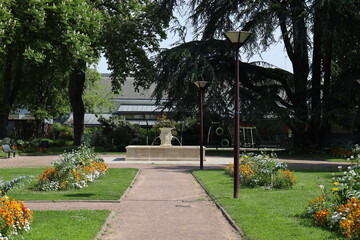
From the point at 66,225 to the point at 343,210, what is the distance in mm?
4554

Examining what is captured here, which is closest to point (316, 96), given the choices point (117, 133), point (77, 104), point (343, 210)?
point (117, 133)

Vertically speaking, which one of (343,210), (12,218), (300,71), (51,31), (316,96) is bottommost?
(12,218)

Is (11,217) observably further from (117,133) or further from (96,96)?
(96,96)

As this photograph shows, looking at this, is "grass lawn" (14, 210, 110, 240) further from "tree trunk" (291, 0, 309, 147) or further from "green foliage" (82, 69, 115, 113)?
"green foliage" (82, 69, 115, 113)

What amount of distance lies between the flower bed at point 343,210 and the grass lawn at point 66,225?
3.78 m

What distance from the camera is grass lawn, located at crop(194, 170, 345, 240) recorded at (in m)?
7.24

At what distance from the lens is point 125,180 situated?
15133 millimetres

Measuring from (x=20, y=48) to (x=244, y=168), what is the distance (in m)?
18.7

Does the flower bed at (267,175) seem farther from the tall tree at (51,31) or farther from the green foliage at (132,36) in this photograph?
the green foliage at (132,36)

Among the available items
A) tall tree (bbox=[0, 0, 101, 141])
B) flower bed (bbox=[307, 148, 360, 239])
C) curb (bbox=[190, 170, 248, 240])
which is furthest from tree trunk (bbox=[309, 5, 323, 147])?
flower bed (bbox=[307, 148, 360, 239])

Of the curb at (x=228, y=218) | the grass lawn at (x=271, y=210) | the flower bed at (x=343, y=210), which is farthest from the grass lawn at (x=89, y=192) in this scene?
the flower bed at (x=343, y=210)

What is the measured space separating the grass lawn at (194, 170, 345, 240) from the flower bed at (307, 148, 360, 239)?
180 mm

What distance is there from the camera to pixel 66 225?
788 cm

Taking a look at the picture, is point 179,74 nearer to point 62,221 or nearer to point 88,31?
point 88,31
